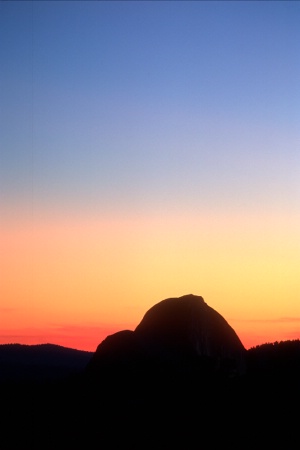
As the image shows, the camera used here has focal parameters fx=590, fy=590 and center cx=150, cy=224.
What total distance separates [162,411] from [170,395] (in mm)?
1677

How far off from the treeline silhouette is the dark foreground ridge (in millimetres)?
48

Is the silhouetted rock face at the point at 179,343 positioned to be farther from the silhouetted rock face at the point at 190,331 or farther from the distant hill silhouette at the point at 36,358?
the distant hill silhouette at the point at 36,358

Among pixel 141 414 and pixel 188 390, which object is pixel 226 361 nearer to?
pixel 188 390

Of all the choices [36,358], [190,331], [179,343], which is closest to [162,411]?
[179,343]

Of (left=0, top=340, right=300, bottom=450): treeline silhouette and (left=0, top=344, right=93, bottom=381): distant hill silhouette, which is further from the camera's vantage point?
(left=0, top=344, right=93, bottom=381): distant hill silhouette

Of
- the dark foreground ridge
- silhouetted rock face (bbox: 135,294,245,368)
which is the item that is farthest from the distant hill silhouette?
silhouetted rock face (bbox: 135,294,245,368)

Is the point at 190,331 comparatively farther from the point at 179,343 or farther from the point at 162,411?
the point at 162,411

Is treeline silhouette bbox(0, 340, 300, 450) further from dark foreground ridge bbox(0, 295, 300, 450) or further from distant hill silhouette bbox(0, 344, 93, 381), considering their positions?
distant hill silhouette bbox(0, 344, 93, 381)

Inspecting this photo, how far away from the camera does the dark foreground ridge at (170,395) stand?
2494 centimetres

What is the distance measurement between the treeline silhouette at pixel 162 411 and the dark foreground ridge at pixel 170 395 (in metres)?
0.05

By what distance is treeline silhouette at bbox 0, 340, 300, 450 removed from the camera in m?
24.6

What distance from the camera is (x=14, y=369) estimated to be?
66625 mm

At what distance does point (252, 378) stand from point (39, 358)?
5419 cm

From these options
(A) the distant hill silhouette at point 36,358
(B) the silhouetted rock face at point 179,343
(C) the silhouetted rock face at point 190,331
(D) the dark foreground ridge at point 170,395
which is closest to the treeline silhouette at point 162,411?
(D) the dark foreground ridge at point 170,395
